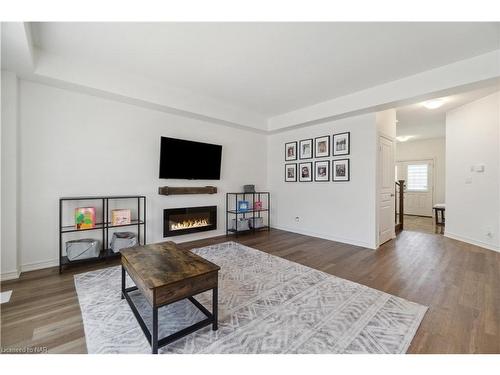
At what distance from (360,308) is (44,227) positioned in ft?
12.5

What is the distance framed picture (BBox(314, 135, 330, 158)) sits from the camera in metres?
4.46

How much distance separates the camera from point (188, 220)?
4.18m

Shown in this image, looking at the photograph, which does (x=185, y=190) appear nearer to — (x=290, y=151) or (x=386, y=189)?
(x=290, y=151)

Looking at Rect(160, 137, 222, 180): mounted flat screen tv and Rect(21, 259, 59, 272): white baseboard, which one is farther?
Rect(160, 137, 222, 180): mounted flat screen tv

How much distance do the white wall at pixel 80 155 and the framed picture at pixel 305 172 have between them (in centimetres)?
236

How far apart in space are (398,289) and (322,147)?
2918mm

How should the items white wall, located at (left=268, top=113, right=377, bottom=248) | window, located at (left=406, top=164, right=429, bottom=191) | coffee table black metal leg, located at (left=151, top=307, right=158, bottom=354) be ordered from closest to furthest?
coffee table black metal leg, located at (left=151, top=307, right=158, bottom=354), white wall, located at (left=268, top=113, right=377, bottom=248), window, located at (left=406, top=164, right=429, bottom=191)

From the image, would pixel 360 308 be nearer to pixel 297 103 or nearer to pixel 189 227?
pixel 189 227

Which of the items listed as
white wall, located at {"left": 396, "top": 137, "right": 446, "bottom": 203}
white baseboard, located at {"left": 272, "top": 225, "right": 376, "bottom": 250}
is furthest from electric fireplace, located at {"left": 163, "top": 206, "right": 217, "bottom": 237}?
white wall, located at {"left": 396, "top": 137, "right": 446, "bottom": 203}

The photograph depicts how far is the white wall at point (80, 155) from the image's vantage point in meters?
2.77

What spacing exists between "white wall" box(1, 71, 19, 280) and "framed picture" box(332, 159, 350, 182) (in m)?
4.74

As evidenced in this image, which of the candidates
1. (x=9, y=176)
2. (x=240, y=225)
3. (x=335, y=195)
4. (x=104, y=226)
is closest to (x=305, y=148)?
(x=335, y=195)

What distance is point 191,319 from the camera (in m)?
1.82

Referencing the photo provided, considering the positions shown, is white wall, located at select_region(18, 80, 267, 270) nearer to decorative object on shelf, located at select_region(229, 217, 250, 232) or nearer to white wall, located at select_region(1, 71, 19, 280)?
white wall, located at select_region(1, 71, 19, 280)
